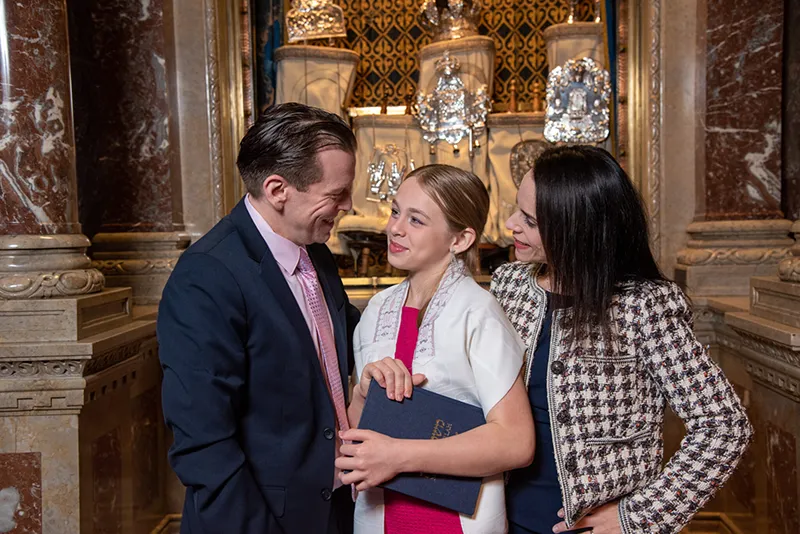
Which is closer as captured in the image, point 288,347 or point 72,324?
point 288,347

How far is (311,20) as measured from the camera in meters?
6.26

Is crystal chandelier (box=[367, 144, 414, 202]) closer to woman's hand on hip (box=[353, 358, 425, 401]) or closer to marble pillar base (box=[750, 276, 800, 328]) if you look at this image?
marble pillar base (box=[750, 276, 800, 328])

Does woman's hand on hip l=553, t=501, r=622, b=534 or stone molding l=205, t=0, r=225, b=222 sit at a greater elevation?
stone molding l=205, t=0, r=225, b=222

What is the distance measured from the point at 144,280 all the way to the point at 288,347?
298cm

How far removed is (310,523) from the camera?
1.89 meters

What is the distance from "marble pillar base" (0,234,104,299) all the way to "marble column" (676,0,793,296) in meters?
3.35

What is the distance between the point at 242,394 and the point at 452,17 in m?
5.53

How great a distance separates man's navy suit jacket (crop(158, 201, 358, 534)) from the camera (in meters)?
1.68

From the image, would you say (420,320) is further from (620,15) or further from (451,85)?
(451,85)

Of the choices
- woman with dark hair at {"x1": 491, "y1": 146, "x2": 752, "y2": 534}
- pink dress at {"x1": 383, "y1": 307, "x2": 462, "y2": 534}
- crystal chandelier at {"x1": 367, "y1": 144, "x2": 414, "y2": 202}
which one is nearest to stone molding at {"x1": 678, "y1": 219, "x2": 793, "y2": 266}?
crystal chandelier at {"x1": 367, "y1": 144, "x2": 414, "y2": 202}

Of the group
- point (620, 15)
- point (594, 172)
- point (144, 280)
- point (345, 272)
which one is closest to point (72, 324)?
point (144, 280)

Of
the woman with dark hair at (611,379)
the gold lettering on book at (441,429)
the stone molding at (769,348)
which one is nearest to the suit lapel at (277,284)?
the gold lettering on book at (441,429)

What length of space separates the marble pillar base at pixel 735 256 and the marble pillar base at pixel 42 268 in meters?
3.31

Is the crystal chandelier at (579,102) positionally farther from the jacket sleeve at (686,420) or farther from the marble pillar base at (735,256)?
the jacket sleeve at (686,420)
